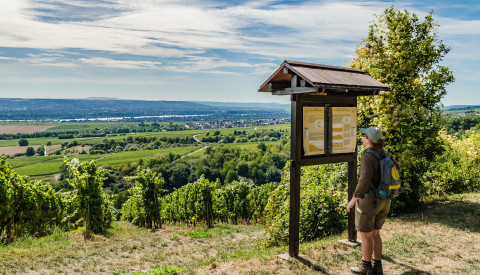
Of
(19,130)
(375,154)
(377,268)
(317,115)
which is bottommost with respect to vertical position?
(19,130)

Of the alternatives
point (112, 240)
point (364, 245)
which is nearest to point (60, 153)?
point (112, 240)

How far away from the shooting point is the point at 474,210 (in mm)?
10406

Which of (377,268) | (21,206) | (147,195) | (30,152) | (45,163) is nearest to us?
(377,268)

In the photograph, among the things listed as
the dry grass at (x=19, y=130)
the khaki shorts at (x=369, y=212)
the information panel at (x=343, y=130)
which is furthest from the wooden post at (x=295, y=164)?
the dry grass at (x=19, y=130)

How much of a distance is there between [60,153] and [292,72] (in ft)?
424

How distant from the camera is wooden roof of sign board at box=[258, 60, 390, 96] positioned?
6195 millimetres

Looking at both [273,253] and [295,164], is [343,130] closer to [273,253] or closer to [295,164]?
[295,164]

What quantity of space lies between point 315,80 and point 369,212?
2434 millimetres

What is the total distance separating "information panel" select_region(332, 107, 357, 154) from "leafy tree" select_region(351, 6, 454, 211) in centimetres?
481

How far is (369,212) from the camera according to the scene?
16.8 feet

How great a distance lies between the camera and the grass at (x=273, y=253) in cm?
617

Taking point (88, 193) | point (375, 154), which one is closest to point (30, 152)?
point (88, 193)

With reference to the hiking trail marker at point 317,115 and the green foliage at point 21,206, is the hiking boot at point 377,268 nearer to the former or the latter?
the hiking trail marker at point 317,115

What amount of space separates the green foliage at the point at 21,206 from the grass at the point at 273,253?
5.09 ft
